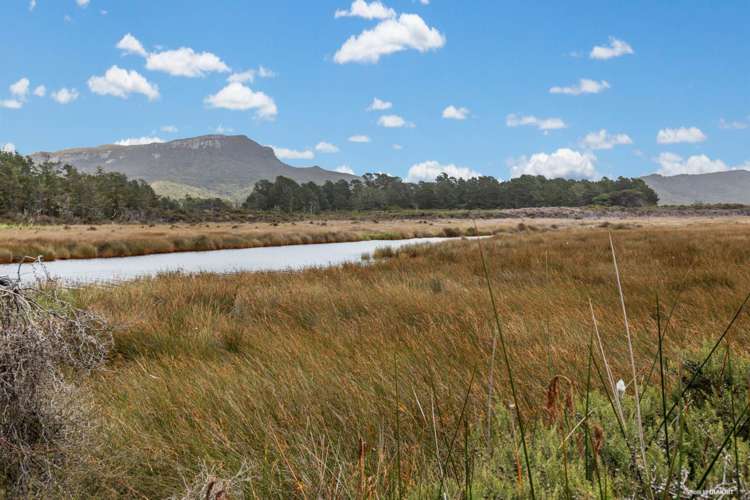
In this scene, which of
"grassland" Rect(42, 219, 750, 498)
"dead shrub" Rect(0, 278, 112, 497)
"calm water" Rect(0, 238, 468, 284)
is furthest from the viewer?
"calm water" Rect(0, 238, 468, 284)

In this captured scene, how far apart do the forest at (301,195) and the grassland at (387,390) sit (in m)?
82.6

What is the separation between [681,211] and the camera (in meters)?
81.2

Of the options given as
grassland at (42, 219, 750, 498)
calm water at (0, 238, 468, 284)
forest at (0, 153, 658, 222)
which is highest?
forest at (0, 153, 658, 222)

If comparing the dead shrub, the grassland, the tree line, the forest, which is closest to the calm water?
the grassland

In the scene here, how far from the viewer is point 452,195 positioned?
437 ft

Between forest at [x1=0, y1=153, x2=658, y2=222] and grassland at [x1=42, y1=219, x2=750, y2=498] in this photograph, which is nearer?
grassland at [x1=42, y1=219, x2=750, y2=498]

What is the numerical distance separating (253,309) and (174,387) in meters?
3.47

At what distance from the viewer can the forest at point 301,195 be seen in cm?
8394

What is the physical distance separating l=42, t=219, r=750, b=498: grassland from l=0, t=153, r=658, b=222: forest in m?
82.6

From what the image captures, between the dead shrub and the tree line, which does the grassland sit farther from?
the tree line

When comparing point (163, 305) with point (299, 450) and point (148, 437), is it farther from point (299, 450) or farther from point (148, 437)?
point (299, 450)

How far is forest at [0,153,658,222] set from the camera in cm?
8394

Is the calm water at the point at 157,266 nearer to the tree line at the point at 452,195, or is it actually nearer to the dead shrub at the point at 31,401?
the dead shrub at the point at 31,401

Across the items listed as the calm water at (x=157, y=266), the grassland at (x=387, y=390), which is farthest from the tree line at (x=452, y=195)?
the grassland at (x=387, y=390)
